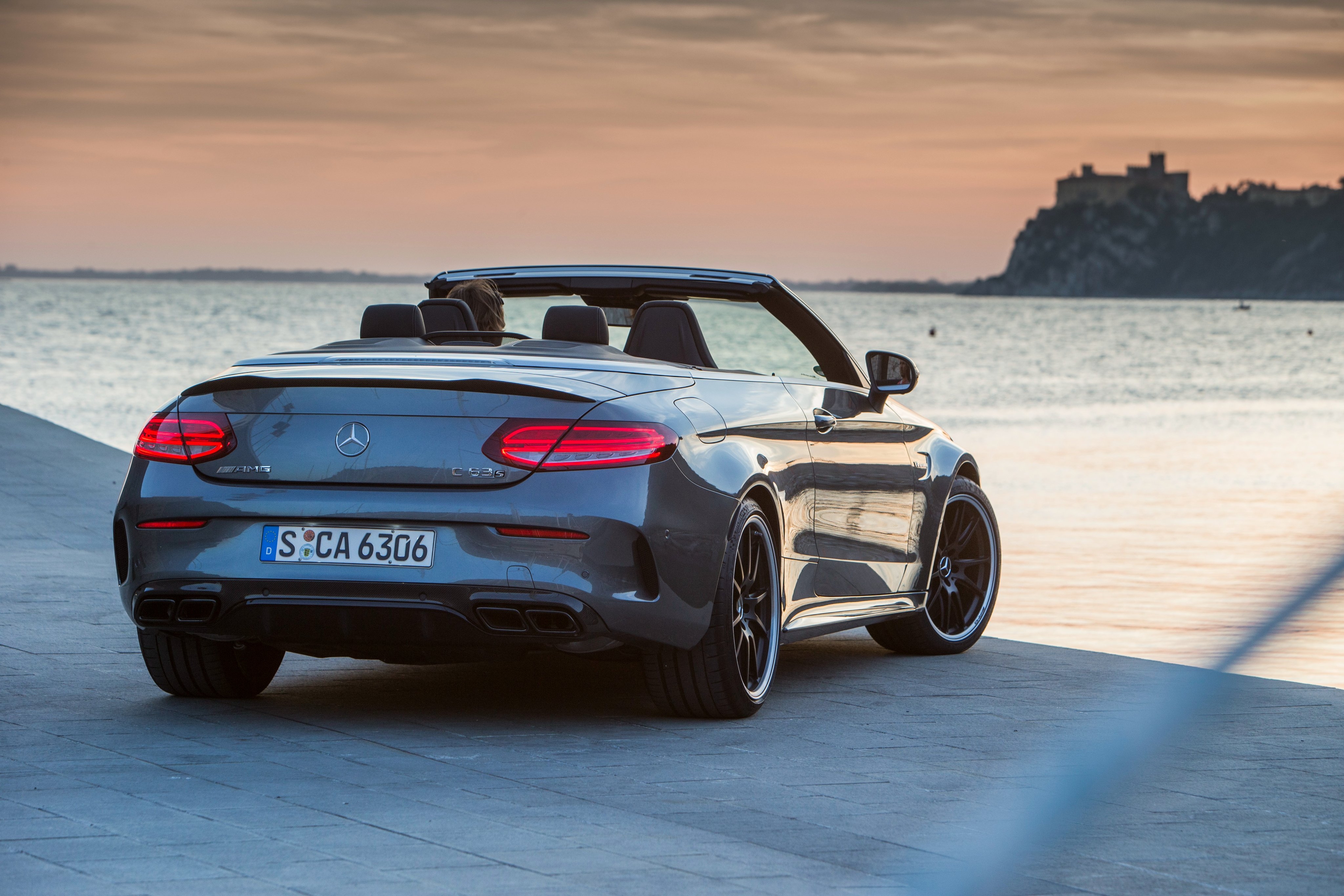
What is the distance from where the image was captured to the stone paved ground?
411 cm

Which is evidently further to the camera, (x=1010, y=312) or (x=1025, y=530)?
(x=1010, y=312)

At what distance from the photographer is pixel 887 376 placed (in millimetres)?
7355

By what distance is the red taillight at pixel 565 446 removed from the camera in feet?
18.1

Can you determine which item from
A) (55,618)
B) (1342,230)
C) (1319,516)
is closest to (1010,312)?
(1342,230)

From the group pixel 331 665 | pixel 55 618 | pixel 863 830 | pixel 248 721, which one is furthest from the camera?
pixel 55 618

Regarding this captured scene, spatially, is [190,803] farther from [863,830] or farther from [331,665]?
[331,665]

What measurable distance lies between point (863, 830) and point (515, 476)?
5.04 feet

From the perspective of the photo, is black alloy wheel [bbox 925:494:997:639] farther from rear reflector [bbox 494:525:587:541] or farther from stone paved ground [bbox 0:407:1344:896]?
rear reflector [bbox 494:525:587:541]

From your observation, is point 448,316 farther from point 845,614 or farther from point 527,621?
point 845,614

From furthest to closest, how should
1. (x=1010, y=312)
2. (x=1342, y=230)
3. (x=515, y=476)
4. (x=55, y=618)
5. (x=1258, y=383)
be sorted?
1. (x=1010, y=312)
2. (x=1342, y=230)
3. (x=1258, y=383)
4. (x=55, y=618)
5. (x=515, y=476)

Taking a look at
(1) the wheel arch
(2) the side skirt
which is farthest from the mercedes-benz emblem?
(2) the side skirt

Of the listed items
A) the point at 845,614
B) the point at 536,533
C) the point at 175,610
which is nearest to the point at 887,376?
the point at 845,614

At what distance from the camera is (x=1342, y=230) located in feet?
441

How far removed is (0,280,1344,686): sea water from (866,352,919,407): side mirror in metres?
1.29
